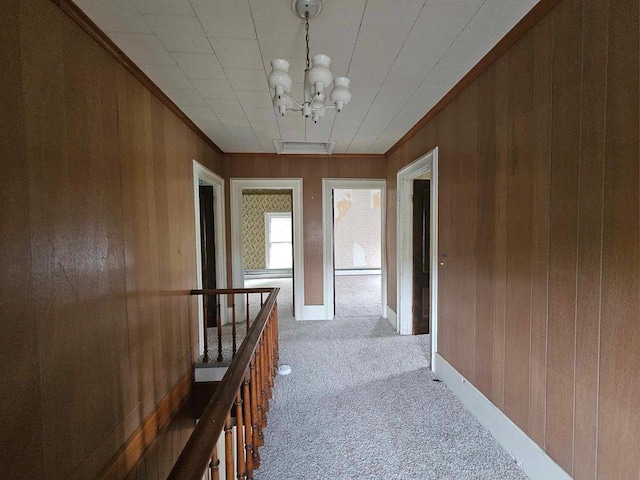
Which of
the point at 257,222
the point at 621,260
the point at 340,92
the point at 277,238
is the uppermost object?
→ the point at 340,92

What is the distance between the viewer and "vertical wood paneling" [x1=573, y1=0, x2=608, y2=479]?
1.11 m

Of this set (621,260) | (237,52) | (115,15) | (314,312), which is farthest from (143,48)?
(314,312)

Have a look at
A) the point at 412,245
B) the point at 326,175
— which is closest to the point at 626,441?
the point at 412,245

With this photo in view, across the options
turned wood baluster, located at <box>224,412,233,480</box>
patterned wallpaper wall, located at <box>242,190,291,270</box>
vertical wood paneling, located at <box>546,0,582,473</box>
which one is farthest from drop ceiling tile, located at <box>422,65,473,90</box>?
patterned wallpaper wall, located at <box>242,190,291,270</box>

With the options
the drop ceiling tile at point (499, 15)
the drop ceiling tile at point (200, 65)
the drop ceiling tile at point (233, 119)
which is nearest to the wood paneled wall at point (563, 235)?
the drop ceiling tile at point (499, 15)

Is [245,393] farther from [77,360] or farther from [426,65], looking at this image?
[426,65]

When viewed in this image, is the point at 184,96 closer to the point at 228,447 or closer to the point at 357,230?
the point at 228,447

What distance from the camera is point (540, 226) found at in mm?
1398

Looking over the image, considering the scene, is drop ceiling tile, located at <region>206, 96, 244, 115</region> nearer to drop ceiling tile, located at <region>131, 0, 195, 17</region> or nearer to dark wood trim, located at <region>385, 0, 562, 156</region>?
drop ceiling tile, located at <region>131, 0, 195, 17</region>

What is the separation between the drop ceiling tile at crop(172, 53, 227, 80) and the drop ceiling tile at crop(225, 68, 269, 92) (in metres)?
0.06

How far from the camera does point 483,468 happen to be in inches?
61.8

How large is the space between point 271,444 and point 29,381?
128 centimetres

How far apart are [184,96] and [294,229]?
7.45 feet

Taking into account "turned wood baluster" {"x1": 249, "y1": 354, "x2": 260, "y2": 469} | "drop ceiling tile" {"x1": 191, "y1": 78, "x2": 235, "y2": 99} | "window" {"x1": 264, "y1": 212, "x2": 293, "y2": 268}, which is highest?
"drop ceiling tile" {"x1": 191, "y1": 78, "x2": 235, "y2": 99}
